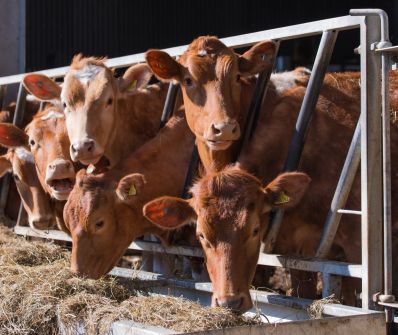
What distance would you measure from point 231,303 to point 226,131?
1.40m

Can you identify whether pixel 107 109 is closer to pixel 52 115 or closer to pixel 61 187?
pixel 61 187

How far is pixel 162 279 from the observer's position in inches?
257

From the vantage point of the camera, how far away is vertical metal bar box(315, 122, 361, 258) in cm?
542

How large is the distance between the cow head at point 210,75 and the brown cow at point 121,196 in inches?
26.2

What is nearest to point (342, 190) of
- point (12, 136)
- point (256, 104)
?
point (256, 104)

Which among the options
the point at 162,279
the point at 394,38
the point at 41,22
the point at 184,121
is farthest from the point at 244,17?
the point at 162,279

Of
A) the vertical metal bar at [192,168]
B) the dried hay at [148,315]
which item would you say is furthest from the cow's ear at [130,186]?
the dried hay at [148,315]

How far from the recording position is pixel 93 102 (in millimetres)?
7301

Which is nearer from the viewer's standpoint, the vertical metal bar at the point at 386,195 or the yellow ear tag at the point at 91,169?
the vertical metal bar at the point at 386,195

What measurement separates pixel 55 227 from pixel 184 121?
2403 millimetres

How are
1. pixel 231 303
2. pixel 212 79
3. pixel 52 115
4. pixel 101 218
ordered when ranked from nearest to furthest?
pixel 231 303
pixel 212 79
pixel 101 218
pixel 52 115

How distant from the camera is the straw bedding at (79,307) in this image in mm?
4832

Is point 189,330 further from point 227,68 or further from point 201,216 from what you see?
point 227,68

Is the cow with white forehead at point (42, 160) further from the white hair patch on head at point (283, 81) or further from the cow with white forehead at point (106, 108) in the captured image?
the white hair patch on head at point (283, 81)
